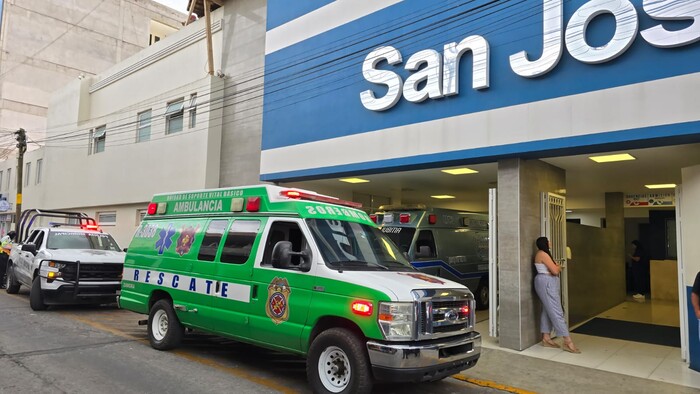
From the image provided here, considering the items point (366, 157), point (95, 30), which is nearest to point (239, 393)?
point (366, 157)

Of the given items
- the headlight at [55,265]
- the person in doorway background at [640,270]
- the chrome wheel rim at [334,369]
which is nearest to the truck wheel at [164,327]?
the chrome wheel rim at [334,369]

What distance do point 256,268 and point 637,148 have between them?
6.19 m

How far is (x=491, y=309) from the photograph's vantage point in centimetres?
873

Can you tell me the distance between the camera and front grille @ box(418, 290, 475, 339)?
509cm

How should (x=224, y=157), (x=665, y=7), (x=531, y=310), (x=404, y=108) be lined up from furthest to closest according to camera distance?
(x=224, y=157)
(x=404, y=108)
(x=531, y=310)
(x=665, y=7)

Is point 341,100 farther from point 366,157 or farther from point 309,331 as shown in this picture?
point 309,331

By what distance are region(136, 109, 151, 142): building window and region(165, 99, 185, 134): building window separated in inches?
60.7

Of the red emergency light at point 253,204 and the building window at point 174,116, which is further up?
the building window at point 174,116

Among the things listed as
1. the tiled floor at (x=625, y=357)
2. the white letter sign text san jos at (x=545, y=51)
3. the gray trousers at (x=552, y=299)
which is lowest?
the tiled floor at (x=625, y=357)

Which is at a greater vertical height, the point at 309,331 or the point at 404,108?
the point at 404,108

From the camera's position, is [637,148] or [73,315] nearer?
[637,148]

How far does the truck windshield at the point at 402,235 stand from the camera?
11947mm

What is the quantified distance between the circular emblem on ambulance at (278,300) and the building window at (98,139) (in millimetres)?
20353

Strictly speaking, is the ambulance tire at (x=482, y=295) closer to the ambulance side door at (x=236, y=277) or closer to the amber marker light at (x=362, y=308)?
the ambulance side door at (x=236, y=277)
